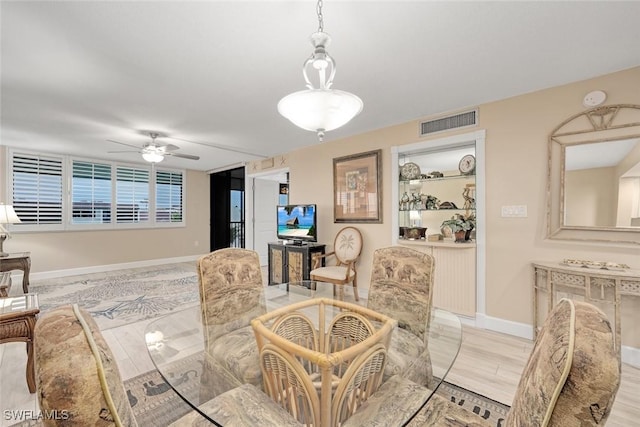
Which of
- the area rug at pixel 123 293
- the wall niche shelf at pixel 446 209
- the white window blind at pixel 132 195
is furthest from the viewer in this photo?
the white window blind at pixel 132 195

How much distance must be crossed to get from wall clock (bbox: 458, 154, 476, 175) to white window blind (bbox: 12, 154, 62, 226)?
22.6ft

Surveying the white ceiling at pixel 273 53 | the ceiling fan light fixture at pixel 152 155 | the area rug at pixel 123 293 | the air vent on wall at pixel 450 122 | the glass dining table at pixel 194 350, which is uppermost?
the white ceiling at pixel 273 53

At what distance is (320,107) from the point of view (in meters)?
1.37

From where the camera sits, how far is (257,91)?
103 inches

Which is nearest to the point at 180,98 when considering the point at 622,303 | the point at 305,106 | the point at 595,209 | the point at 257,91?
the point at 257,91

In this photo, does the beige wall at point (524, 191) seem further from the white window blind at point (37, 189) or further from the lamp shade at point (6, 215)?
the white window blind at point (37, 189)

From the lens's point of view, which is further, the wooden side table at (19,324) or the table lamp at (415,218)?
the table lamp at (415,218)

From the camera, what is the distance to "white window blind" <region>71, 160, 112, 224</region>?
5.40 m

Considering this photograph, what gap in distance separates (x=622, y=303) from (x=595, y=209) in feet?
2.62

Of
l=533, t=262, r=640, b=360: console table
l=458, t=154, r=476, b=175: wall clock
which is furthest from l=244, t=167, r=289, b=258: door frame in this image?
l=533, t=262, r=640, b=360: console table

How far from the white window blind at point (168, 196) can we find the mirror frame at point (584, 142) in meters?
7.06

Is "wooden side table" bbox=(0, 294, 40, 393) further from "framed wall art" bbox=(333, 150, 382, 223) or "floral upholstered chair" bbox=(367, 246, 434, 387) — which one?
"framed wall art" bbox=(333, 150, 382, 223)

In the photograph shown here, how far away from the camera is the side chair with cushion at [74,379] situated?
1.68ft

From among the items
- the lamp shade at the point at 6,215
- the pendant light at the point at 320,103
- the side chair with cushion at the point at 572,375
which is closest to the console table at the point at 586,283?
the side chair with cushion at the point at 572,375
